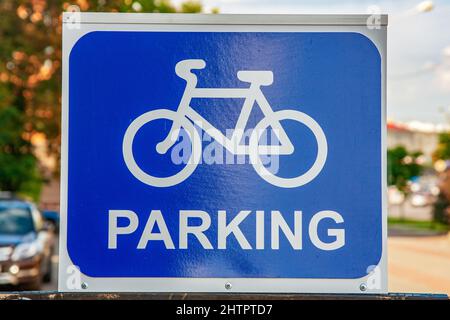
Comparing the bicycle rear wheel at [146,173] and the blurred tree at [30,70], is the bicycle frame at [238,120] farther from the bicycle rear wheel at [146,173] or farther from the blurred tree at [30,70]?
the blurred tree at [30,70]

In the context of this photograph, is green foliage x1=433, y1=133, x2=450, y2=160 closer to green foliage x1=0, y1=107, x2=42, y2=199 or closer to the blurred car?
green foliage x1=0, y1=107, x2=42, y2=199

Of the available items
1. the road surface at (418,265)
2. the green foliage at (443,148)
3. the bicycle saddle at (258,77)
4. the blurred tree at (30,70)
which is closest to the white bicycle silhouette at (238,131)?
the bicycle saddle at (258,77)

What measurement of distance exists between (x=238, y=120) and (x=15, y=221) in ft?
31.8

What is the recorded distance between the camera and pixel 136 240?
1869mm

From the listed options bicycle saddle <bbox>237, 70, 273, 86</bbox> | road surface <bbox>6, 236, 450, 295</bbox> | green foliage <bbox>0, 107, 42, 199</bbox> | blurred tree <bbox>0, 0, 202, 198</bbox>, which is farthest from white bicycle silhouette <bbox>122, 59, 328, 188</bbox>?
blurred tree <bbox>0, 0, 202, 198</bbox>

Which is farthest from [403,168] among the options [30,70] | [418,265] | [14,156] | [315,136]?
[315,136]

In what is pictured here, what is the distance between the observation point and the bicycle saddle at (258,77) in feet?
6.09

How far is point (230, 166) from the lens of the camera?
1.84 metres

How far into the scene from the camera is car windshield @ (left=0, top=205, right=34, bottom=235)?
10656mm

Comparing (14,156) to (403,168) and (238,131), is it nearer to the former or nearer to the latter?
(403,168)

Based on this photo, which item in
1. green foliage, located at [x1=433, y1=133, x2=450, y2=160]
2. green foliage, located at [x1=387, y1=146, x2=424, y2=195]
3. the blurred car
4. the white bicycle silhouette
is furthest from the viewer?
green foliage, located at [x1=387, y1=146, x2=424, y2=195]

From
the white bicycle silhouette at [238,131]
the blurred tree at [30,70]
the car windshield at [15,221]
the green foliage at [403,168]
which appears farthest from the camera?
the green foliage at [403,168]
